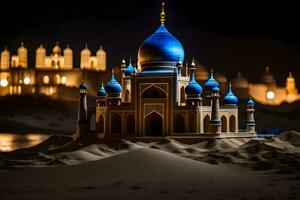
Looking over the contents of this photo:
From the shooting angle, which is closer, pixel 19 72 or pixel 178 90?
pixel 178 90

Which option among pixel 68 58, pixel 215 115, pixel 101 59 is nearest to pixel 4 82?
pixel 68 58

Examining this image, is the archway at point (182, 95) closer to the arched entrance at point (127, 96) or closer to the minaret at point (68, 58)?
the arched entrance at point (127, 96)

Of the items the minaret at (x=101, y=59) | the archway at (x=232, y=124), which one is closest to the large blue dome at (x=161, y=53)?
the archway at (x=232, y=124)

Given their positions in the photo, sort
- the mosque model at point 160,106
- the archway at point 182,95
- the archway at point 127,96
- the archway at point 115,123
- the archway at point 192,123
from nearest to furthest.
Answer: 1. the archway at point 192,123
2. the mosque model at point 160,106
3. the archway at point 115,123
4. the archway at point 182,95
5. the archway at point 127,96

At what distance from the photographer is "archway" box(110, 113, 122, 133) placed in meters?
27.3

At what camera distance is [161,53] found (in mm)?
28078

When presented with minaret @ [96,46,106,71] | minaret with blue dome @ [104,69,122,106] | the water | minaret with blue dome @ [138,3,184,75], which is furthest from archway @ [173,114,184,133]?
minaret @ [96,46,106,71]

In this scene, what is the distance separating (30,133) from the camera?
4469 centimetres

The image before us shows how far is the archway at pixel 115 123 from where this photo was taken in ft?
89.7

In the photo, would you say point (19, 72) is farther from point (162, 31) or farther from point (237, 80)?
point (162, 31)

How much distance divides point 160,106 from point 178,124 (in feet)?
3.67

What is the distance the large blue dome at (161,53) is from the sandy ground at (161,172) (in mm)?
4281

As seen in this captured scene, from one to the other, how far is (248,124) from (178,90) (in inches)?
189

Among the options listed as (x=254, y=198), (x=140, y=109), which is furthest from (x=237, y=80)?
(x=254, y=198)
